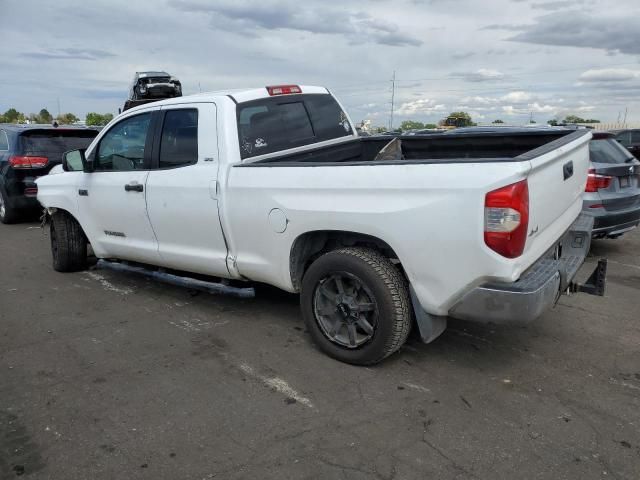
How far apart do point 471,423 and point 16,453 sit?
246 cm

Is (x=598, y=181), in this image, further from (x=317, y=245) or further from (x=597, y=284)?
(x=317, y=245)

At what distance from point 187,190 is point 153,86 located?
19.5 m

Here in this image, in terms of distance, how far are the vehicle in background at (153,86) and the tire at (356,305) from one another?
20.0 metres

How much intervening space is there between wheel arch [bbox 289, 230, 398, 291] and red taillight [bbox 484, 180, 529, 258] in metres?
0.83

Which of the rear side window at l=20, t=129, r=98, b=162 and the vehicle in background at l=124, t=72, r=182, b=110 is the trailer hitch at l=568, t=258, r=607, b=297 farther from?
the vehicle in background at l=124, t=72, r=182, b=110

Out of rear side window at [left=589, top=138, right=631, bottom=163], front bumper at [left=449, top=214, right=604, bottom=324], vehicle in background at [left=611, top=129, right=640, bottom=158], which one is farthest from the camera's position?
vehicle in background at [left=611, top=129, right=640, bottom=158]

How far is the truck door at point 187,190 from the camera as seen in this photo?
4.26 metres

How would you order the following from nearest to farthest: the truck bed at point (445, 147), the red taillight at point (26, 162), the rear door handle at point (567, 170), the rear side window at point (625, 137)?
the rear door handle at point (567, 170) < the truck bed at point (445, 147) < the red taillight at point (26, 162) < the rear side window at point (625, 137)

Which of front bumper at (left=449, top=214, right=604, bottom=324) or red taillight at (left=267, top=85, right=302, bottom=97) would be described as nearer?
front bumper at (left=449, top=214, right=604, bottom=324)

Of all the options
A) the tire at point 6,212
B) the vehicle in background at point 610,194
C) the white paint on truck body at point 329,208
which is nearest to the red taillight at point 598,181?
the vehicle in background at point 610,194

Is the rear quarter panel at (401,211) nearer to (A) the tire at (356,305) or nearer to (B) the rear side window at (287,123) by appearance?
(A) the tire at (356,305)

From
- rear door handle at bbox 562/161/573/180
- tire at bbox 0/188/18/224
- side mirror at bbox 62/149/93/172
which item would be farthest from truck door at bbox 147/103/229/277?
tire at bbox 0/188/18/224

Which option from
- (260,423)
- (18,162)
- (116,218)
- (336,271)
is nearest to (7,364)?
(116,218)

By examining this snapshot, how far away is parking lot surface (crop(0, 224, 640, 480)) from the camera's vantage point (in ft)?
8.88
